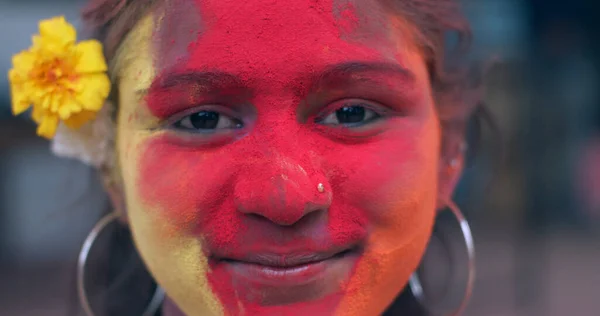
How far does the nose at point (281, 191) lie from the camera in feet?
3.79

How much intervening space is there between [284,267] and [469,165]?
49.1 inches

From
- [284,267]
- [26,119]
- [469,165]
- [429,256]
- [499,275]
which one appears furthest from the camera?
[499,275]

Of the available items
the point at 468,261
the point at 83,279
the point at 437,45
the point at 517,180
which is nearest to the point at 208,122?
the point at 437,45

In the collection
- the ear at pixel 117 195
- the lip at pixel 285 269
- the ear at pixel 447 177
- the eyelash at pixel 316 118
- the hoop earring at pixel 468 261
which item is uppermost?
the eyelash at pixel 316 118

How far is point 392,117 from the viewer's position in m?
1.34

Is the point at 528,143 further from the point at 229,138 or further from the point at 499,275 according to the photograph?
the point at 229,138

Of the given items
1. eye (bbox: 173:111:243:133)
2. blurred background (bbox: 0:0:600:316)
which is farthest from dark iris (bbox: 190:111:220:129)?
blurred background (bbox: 0:0:600:316)

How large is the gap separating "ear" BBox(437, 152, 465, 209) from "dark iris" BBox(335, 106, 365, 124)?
1.22 ft

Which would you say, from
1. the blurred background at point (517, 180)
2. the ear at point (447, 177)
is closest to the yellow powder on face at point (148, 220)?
the ear at point (447, 177)

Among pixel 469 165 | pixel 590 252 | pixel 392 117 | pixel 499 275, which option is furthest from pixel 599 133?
pixel 392 117

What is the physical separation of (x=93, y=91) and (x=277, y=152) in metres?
0.48

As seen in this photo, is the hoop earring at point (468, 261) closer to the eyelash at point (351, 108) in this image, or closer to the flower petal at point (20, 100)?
→ the eyelash at point (351, 108)

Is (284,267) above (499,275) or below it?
above

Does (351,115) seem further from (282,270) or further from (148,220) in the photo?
(148,220)
